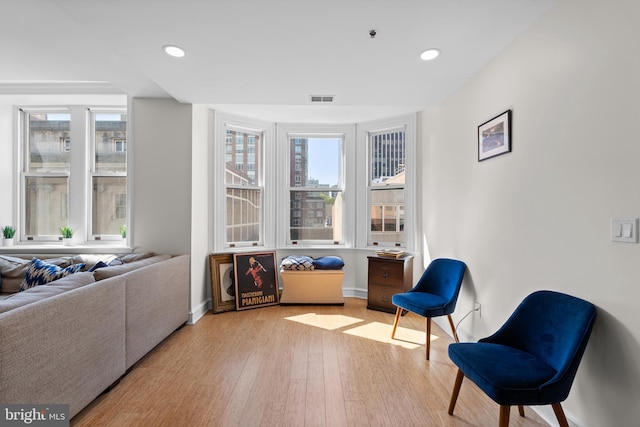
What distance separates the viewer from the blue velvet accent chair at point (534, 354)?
1374 mm

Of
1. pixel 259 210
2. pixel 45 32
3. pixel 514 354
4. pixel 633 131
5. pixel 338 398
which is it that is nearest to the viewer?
pixel 633 131

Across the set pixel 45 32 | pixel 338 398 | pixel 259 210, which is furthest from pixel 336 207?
pixel 45 32

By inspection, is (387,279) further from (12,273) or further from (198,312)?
(12,273)

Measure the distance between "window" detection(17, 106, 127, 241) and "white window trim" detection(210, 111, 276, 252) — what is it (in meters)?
1.13

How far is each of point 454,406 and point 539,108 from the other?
1935 millimetres

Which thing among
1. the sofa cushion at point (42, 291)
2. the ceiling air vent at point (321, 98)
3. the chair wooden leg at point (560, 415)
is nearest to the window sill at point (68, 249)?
the sofa cushion at point (42, 291)

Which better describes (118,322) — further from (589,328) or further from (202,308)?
(589,328)

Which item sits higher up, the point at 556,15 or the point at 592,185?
the point at 556,15

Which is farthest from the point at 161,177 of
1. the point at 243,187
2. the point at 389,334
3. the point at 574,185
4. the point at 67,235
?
the point at 574,185

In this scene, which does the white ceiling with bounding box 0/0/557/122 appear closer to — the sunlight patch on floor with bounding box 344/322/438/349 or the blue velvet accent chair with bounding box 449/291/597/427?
the blue velvet accent chair with bounding box 449/291/597/427

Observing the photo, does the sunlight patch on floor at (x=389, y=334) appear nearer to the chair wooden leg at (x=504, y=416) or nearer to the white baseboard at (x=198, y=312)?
the chair wooden leg at (x=504, y=416)

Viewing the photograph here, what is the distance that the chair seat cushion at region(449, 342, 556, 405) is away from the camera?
1372 mm

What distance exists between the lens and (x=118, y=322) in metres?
2.09

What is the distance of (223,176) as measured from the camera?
12.7 feet
